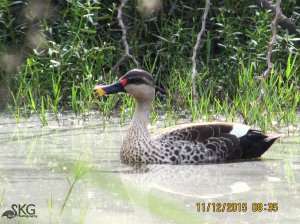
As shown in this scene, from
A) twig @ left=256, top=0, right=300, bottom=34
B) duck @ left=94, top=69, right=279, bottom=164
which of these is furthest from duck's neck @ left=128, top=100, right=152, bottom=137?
twig @ left=256, top=0, right=300, bottom=34

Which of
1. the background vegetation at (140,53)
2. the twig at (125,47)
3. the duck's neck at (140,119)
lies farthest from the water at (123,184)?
the twig at (125,47)

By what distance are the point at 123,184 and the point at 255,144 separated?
1590 millimetres

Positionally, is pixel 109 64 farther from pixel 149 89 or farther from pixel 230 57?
pixel 149 89

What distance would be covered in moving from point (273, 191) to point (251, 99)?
300 cm

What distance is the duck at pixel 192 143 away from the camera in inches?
315

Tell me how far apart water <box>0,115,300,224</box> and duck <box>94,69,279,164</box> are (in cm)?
13

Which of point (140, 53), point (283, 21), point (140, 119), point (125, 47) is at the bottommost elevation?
point (140, 53)

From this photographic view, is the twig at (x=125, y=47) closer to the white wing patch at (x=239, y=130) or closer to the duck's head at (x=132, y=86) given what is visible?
the duck's head at (x=132, y=86)

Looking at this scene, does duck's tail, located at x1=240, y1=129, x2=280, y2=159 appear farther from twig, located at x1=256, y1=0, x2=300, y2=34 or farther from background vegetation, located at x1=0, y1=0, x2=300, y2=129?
twig, located at x1=256, y1=0, x2=300, y2=34

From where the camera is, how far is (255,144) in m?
8.07

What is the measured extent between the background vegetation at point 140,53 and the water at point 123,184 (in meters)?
1.09

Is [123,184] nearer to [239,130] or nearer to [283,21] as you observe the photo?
[239,130]

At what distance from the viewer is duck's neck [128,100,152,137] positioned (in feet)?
27.1

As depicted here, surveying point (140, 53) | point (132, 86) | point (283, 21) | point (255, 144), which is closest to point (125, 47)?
point (140, 53)
